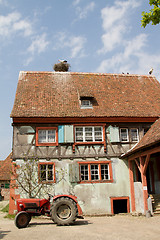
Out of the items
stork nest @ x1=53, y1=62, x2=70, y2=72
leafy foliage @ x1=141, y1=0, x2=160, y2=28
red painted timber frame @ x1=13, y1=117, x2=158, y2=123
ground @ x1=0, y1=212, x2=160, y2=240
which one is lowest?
ground @ x1=0, y1=212, x2=160, y2=240

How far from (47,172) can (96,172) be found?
311 cm

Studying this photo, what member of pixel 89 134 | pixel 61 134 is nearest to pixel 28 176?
pixel 61 134

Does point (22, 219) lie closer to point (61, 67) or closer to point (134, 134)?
point (134, 134)

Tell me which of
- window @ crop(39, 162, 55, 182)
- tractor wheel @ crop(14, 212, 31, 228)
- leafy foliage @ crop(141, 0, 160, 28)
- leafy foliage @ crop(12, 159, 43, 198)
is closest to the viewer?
leafy foliage @ crop(141, 0, 160, 28)

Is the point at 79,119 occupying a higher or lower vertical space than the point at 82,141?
higher

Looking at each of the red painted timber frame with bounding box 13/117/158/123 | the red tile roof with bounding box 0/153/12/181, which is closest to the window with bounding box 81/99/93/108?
the red painted timber frame with bounding box 13/117/158/123

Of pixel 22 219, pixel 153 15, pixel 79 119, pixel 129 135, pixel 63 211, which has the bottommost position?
pixel 22 219

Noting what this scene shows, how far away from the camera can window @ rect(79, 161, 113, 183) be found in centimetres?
1559

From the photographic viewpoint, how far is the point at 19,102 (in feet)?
55.0

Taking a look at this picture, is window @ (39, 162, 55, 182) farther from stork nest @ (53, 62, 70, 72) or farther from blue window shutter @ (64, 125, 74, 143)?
stork nest @ (53, 62, 70, 72)

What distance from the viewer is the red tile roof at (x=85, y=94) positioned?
16359 millimetres

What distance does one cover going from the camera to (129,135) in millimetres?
16484

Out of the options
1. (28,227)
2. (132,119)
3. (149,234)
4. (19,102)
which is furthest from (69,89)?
(149,234)

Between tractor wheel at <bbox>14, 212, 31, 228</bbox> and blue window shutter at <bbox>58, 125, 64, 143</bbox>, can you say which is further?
blue window shutter at <bbox>58, 125, 64, 143</bbox>
